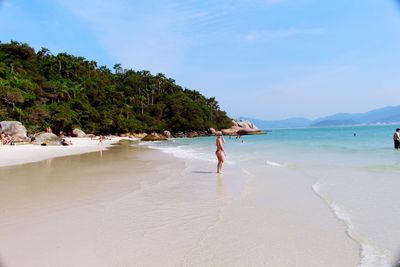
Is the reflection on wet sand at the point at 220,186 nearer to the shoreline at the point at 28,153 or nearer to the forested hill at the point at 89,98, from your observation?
the shoreline at the point at 28,153

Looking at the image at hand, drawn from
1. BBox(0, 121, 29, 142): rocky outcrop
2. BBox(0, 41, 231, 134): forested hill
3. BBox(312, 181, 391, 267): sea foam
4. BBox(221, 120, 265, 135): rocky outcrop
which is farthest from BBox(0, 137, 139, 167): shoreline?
BBox(221, 120, 265, 135): rocky outcrop

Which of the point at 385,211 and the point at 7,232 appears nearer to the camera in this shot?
the point at 7,232

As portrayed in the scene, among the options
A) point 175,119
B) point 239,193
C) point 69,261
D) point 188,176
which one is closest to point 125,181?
point 188,176

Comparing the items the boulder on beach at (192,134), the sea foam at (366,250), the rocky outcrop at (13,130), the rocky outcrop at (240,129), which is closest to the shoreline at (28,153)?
the rocky outcrop at (13,130)

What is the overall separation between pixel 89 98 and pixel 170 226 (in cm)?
7366

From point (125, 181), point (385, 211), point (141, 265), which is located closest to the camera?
point (141, 265)

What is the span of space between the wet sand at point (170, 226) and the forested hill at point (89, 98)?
4331cm

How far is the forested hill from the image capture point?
5138 centimetres

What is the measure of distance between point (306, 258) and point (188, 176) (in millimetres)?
7647

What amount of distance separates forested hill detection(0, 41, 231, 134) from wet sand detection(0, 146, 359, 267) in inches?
1705

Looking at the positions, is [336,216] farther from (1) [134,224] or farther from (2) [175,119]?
(2) [175,119]

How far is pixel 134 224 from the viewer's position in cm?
561

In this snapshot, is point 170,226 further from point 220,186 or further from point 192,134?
point 192,134

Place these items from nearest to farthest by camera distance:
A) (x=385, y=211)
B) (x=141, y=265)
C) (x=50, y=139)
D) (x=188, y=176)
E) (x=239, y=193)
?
1. (x=141, y=265)
2. (x=385, y=211)
3. (x=239, y=193)
4. (x=188, y=176)
5. (x=50, y=139)
